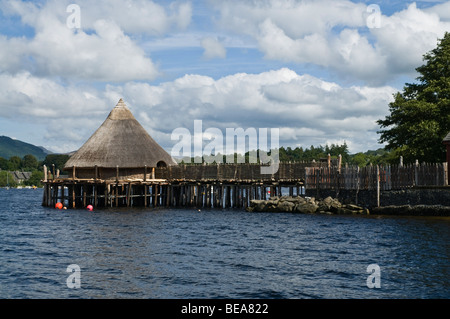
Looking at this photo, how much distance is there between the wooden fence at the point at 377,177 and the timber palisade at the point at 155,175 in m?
0.08

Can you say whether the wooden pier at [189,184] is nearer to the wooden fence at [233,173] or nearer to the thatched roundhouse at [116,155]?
the wooden fence at [233,173]

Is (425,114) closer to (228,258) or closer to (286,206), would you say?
(286,206)

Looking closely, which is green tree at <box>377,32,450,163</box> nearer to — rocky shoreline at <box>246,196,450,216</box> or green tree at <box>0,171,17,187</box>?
rocky shoreline at <box>246,196,450,216</box>

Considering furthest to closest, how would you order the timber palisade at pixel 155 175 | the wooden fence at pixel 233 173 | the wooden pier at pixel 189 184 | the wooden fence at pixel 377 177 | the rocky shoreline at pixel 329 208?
the wooden pier at pixel 189 184, the wooden fence at pixel 233 173, the timber palisade at pixel 155 175, the wooden fence at pixel 377 177, the rocky shoreline at pixel 329 208

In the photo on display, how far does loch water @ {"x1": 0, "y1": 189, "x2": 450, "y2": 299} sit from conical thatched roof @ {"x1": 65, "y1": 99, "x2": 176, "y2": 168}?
14032 millimetres

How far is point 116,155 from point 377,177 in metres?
24.6

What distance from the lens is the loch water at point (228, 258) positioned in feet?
54.3

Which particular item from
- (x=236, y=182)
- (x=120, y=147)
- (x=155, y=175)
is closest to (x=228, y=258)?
(x=236, y=182)

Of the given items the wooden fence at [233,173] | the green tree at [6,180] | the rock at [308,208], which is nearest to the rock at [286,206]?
the rock at [308,208]

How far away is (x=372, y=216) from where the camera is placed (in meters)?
38.9

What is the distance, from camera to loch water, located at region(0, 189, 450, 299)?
16.5 m

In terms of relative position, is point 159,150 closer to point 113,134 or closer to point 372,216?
point 113,134
